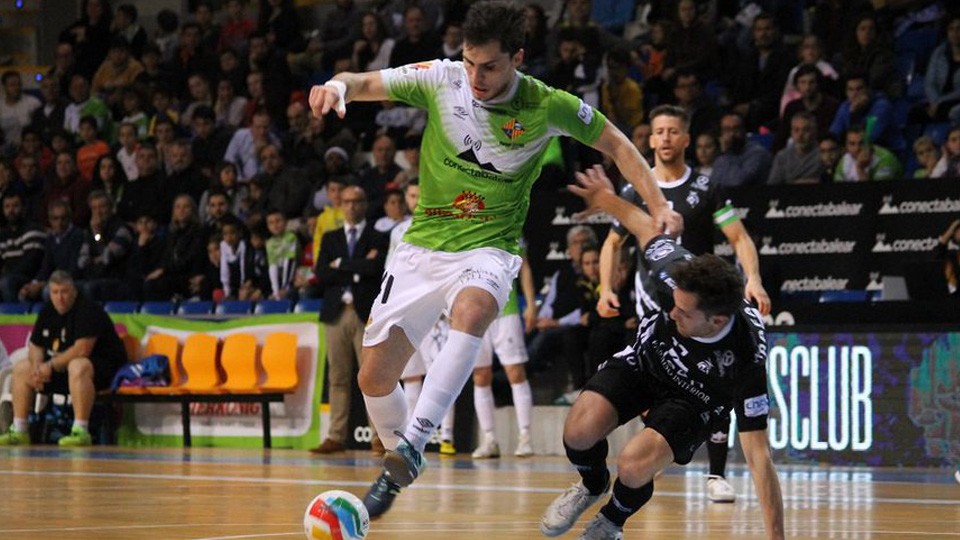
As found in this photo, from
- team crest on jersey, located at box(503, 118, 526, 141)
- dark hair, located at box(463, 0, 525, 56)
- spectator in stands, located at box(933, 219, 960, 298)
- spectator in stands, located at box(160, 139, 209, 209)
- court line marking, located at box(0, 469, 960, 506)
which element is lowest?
court line marking, located at box(0, 469, 960, 506)

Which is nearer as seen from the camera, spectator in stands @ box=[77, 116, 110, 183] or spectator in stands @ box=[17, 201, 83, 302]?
spectator in stands @ box=[17, 201, 83, 302]

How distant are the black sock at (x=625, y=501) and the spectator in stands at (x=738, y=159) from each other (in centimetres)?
855

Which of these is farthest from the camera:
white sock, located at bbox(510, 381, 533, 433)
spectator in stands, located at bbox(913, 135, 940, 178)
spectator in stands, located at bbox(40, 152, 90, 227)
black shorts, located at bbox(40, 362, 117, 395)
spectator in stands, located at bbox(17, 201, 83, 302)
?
spectator in stands, located at bbox(40, 152, 90, 227)

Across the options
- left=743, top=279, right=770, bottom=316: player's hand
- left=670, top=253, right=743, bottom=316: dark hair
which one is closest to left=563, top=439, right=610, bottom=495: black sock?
left=670, top=253, right=743, bottom=316: dark hair

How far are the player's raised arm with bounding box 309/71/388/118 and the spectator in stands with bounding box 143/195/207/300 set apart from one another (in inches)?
428

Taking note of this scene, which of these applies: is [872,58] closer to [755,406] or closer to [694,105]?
[694,105]

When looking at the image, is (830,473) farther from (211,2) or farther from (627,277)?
(211,2)

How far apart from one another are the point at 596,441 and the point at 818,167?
28.1ft

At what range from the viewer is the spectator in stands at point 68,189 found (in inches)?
790

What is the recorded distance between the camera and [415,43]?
19.2 meters

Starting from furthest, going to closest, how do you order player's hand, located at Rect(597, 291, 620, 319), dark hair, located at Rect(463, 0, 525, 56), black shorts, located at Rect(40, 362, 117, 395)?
1. black shorts, located at Rect(40, 362, 117, 395)
2. player's hand, located at Rect(597, 291, 620, 319)
3. dark hair, located at Rect(463, 0, 525, 56)

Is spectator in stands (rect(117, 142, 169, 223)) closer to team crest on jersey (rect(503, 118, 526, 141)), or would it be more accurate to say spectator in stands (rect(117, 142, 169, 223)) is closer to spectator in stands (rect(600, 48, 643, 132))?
spectator in stands (rect(600, 48, 643, 132))

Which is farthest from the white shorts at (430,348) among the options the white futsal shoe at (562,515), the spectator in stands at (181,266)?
the white futsal shoe at (562,515)

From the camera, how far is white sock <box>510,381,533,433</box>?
47.5 feet
